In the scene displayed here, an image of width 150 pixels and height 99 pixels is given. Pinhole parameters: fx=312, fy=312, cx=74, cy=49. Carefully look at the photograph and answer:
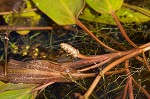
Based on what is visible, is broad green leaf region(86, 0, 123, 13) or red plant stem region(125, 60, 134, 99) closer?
red plant stem region(125, 60, 134, 99)

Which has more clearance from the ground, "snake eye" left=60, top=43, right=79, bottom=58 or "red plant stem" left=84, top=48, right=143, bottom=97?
"snake eye" left=60, top=43, right=79, bottom=58

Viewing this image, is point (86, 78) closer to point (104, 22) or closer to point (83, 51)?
point (83, 51)

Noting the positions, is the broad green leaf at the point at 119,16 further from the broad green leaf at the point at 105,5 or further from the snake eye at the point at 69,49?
the snake eye at the point at 69,49

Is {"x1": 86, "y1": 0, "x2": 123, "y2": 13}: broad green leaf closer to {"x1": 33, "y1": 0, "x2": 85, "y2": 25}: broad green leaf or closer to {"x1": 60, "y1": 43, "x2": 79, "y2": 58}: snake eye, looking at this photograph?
{"x1": 33, "y1": 0, "x2": 85, "y2": 25}: broad green leaf

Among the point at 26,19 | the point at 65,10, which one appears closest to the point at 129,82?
the point at 65,10

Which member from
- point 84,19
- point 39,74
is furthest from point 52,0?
point 39,74

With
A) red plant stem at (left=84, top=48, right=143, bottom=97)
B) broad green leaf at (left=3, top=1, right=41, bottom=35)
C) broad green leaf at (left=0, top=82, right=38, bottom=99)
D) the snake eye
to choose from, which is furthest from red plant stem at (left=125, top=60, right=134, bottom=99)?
broad green leaf at (left=3, top=1, right=41, bottom=35)
